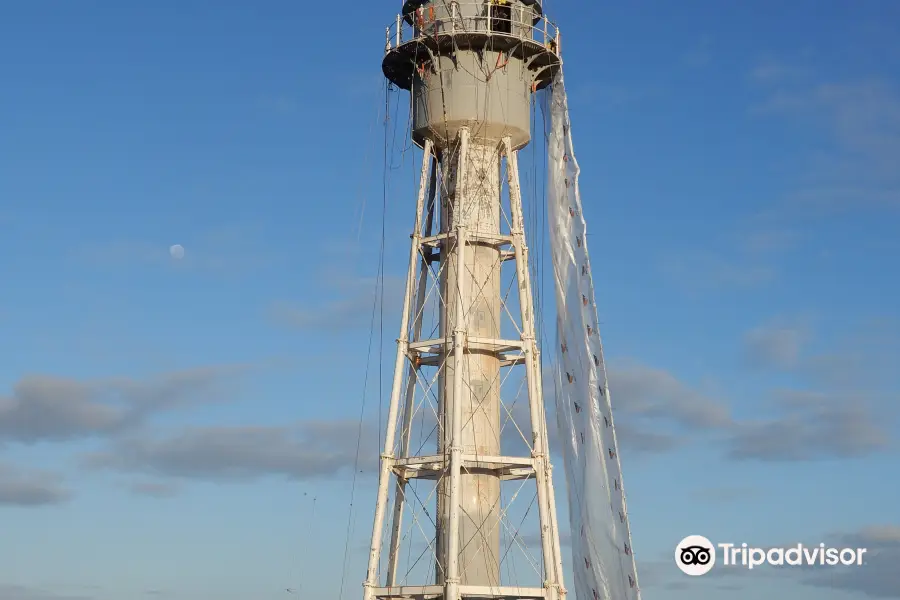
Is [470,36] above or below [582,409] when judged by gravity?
above

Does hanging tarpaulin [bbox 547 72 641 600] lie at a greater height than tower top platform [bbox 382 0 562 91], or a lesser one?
lesser

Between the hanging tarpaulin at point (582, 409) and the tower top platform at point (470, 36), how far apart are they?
1958 millimetres

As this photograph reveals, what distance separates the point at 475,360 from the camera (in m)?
55.7

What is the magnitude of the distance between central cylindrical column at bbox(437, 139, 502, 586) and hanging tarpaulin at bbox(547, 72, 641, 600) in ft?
10.7

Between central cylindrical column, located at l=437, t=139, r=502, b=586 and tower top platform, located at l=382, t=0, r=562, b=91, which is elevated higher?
tower top platform, located at l=382, t=0, r=562, b=91

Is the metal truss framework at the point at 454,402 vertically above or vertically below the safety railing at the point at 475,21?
below

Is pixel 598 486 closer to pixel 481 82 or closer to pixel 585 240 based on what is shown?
pixel 585 240

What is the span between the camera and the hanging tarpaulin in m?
54.6

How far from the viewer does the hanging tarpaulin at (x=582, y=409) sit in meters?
54.6

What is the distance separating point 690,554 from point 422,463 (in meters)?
10.6

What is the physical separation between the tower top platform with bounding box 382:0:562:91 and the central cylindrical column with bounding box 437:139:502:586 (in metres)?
3.99

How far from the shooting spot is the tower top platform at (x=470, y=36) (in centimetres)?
5734

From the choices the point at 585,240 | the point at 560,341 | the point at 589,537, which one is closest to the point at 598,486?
the point at 589,537

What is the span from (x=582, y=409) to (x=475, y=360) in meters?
5.05
